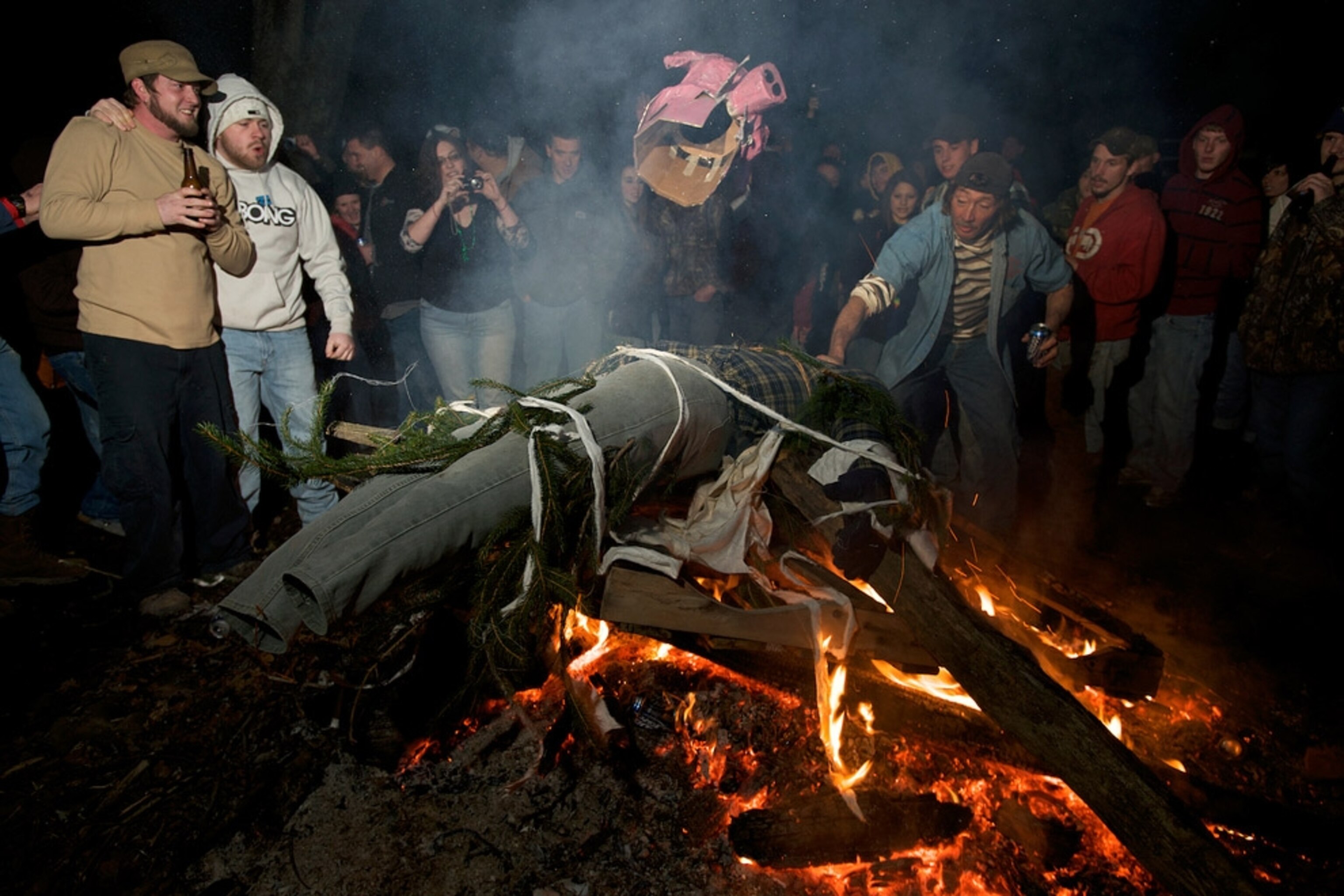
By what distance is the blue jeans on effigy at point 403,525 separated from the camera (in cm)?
209

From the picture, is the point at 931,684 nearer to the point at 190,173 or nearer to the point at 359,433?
the point at 359,433

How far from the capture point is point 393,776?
2.77 metres

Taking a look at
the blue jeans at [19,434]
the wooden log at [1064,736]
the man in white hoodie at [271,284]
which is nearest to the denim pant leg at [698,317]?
the man in white hoodie at [271,284]

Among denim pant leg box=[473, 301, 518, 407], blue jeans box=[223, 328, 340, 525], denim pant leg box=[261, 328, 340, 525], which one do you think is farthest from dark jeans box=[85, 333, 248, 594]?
denim pant leg box=[473, 301, 518, 407]

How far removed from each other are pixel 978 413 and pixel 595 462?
3.57 meters

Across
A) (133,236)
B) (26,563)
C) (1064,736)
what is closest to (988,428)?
(1064,736)

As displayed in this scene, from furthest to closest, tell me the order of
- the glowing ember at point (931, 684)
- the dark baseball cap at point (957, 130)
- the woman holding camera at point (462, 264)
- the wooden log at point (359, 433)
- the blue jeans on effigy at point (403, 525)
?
the dark baseball cap at point (957, 130)
the woman holding camera at point (462, 264)
the wooden log at point (359, 433)
the glowing ember at point (931, 684)
the blue jeans on effigy at point (403, 525)

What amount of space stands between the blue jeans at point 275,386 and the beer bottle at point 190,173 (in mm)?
875

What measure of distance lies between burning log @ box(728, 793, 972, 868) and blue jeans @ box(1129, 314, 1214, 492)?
4544 mm

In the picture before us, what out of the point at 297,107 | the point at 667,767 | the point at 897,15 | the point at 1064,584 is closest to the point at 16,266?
the point at 297,107

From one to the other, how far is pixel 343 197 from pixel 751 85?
341 cm

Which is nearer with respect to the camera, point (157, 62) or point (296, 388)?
point (157, 62)

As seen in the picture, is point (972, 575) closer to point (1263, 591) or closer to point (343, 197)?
point (1263, 591)

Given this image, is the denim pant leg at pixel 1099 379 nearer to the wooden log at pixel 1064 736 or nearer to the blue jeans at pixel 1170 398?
the blue jeans at pixel 1170 398
